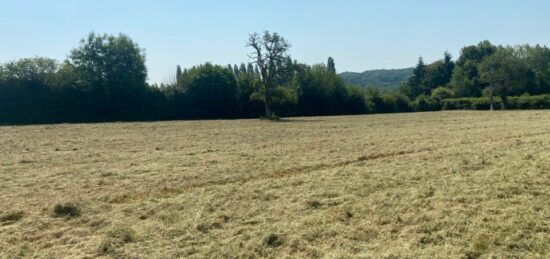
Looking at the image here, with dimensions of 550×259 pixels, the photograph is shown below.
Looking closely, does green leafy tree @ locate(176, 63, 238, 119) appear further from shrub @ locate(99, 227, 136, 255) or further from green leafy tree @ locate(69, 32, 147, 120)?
shrub @ locate(99, 227, 136, 255)

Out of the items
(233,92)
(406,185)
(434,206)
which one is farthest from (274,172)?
(233,92)

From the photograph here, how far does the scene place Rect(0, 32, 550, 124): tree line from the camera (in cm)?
4941

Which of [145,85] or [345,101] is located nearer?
[145,85]

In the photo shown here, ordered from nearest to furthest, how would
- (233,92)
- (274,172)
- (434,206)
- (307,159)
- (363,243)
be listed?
(363,243) < (434,206) < (274,172) < (307,159) < (233,92)

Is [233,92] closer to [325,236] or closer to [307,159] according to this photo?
[307,159]

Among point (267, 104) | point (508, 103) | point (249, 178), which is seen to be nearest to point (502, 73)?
point (508, 103)

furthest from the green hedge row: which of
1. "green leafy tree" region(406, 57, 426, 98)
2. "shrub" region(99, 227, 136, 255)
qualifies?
"shrub" region(99, 227, 136, 255)

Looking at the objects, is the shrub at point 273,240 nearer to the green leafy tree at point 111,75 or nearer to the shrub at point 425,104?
the green leafy tree at point 111,75

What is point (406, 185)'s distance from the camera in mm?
8773

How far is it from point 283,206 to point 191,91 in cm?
5150

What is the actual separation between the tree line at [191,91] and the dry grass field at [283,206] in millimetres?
35235

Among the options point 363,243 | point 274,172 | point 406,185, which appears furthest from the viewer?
point 274,172

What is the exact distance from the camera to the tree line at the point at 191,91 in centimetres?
4941

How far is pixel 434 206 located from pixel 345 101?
6040 cm
